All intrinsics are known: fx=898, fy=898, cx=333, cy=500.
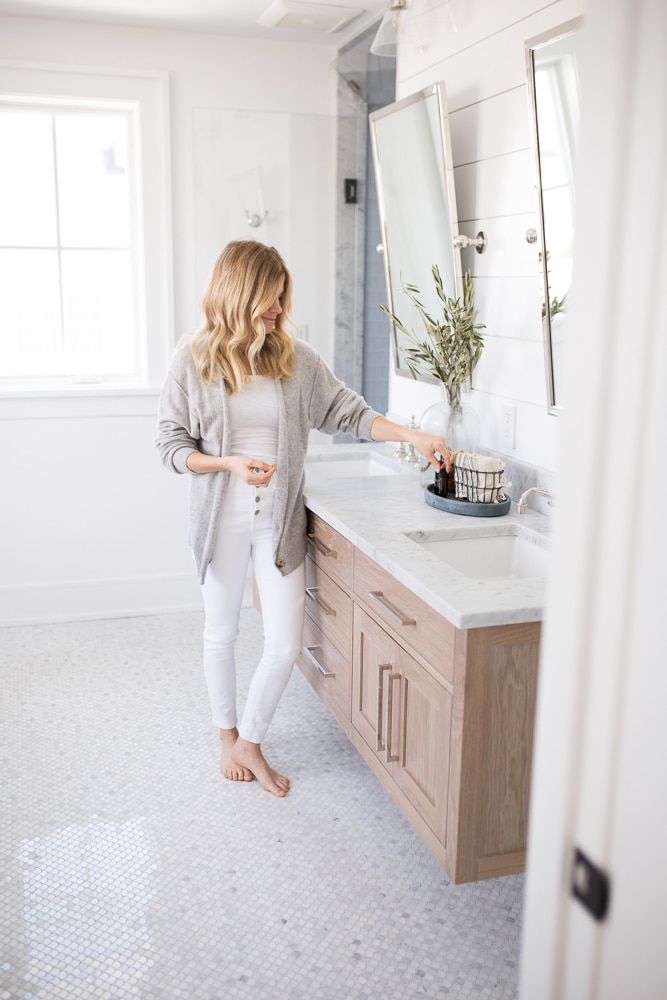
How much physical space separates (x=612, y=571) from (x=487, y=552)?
163cm

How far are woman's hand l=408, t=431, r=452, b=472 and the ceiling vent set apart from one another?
1.72 meters

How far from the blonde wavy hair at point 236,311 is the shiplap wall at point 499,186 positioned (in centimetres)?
64

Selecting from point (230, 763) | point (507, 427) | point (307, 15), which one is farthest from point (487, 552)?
point (307, 15)

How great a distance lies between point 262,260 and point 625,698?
1.84 meters

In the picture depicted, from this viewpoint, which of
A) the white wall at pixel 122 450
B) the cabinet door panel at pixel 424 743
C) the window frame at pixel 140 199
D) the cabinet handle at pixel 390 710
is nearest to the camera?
the cabinet door panel at pixel 424 743

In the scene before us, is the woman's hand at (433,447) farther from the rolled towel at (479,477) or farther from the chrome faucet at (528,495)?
the chrome faucet at (528,495)

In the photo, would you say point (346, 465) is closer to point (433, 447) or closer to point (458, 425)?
point (458, 425)

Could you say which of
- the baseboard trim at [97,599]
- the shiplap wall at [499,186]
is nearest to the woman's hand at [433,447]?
the shiplap wall at [499,186]

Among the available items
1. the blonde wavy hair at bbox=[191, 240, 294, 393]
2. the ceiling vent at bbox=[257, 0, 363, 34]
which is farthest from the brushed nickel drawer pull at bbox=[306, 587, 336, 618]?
the ceiling vent at bbox=[257, 0, 363, 34]

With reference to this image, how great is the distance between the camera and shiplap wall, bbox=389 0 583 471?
7.85 feet

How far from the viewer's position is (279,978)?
186cm

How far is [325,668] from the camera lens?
2.69 meters

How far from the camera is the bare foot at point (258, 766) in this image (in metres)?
2.56

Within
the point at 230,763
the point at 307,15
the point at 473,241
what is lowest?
the point at 230,763
